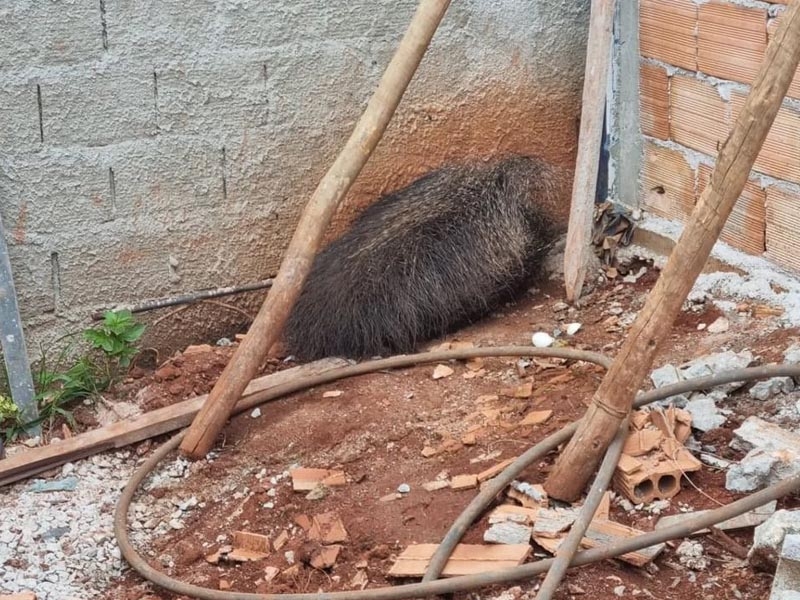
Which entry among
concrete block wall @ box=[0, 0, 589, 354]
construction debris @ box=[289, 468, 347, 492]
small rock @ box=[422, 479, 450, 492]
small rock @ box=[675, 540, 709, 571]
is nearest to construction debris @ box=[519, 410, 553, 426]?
small rock @ box=[422, 479, 450, 492]

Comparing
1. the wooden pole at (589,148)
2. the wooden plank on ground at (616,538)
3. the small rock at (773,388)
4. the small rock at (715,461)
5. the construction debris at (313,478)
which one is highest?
the wooden pole at (589,148)

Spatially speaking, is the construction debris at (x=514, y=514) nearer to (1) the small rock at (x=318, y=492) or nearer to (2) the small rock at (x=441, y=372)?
(1) the small rock at (x=318, y=492)

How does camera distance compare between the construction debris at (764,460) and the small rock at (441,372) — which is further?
the small rock at (441,372)

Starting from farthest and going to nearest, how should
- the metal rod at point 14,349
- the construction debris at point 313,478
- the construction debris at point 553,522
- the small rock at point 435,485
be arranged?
the metal rod at point 14,349 < the construction debris at point 313,478 < the small rock at point 435,485 < the construction debris at point 553,522

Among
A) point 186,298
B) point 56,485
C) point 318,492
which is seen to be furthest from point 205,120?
point 318,492

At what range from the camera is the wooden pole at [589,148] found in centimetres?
409

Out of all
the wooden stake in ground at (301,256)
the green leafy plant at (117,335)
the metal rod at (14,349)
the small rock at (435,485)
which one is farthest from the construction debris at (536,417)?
the metal rod at (14,349)

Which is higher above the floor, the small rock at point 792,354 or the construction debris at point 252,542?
the small rock at point 792,354

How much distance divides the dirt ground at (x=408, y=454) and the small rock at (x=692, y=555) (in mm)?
17

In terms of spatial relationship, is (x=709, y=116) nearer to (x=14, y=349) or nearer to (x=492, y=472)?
(x=492, y=472)

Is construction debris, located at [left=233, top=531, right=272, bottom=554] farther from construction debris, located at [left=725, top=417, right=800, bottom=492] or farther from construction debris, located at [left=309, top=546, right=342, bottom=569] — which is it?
construction debris, located at [left=725, top=417, right=800, bottom=492]

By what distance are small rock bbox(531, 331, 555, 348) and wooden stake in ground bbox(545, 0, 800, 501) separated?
111 centimetres

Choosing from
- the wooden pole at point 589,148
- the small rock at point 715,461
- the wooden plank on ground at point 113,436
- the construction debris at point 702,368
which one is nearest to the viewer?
the small rock at point 715,461

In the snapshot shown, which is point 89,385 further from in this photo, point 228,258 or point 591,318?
point 591,318
